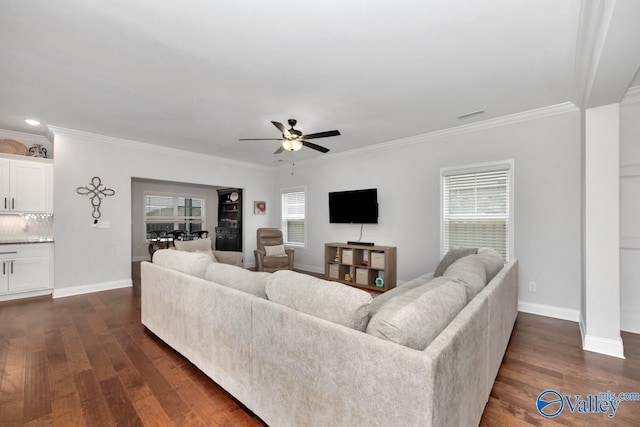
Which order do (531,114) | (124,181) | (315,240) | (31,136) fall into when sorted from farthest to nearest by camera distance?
(315,240) → (124,181) → (31,136) → (531,114)

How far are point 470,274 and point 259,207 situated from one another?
5.77m

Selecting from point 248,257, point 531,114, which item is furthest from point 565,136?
point 248,257

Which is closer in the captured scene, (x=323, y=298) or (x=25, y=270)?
(x=323, y=298)

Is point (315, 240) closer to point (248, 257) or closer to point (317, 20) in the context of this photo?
point (248, 257)

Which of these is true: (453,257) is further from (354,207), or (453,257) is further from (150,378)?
(150,378)

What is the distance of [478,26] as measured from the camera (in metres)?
2.03

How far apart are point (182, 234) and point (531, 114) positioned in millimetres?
7475

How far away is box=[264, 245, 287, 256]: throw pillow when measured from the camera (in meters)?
5.75

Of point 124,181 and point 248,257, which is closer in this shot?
point 124,181

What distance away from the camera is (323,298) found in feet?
4.68

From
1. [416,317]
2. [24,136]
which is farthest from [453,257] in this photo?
[24,136]

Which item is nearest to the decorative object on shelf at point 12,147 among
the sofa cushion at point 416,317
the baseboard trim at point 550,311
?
the sofa cushion at point 416,317

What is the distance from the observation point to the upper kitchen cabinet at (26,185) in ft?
13.7

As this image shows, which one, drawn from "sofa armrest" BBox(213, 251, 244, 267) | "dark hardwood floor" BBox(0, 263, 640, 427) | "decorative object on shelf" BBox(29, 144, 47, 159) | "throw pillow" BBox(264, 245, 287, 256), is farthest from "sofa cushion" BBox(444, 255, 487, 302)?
"decorative object on shelf" BBox(29, 144, 47, 159)
